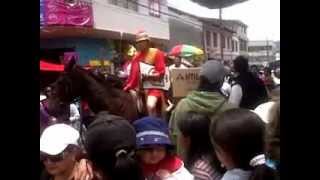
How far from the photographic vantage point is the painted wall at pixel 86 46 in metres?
16.0

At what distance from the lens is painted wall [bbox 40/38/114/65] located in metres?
16.0

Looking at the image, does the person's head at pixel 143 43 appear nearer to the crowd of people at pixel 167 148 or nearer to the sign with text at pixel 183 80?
the sign with text at pixel 183 80

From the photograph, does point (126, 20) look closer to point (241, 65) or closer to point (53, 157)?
point (241, 65)

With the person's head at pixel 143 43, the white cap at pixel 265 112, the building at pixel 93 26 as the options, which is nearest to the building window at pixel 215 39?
the building at pixel 93 26

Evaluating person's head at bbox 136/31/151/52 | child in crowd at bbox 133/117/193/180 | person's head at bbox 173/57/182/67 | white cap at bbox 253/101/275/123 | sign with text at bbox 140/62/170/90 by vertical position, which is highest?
person's head at bbox 136/31/151/52

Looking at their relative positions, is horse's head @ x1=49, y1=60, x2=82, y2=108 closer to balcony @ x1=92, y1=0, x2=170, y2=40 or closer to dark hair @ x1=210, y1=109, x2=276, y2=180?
dark hair @ x1=210, y1=109, x2=276, y2=180

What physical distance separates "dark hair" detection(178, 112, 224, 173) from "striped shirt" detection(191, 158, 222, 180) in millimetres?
26

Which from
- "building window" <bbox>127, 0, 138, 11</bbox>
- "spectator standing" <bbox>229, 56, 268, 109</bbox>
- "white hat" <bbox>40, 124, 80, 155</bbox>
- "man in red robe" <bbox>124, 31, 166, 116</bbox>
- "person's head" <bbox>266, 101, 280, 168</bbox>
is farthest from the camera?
"building window" <bbox>127, 0, 138, 11</bbox>

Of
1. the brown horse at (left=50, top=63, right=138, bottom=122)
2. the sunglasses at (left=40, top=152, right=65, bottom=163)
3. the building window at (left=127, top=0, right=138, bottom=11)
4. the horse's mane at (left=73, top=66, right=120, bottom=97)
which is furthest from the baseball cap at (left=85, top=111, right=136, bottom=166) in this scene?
the building window at (left=127, top=0, right=138, bottom=11)
